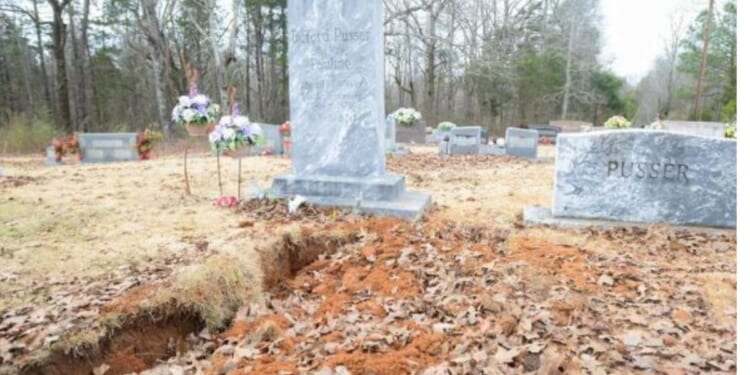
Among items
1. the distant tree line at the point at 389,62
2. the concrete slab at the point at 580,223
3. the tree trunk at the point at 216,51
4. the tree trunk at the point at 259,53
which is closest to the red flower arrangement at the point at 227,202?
the concrete slab at the point at 580,223

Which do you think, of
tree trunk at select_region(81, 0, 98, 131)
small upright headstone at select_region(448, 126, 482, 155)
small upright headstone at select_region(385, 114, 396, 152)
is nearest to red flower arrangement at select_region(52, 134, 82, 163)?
small upright headstone at select_region(385, 114, 396, 152)

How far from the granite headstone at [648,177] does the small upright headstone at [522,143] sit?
6.58 meters

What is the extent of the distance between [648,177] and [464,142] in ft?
23.4

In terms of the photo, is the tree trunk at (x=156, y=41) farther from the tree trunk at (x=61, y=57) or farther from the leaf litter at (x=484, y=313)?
the leaf litter at (x=484, y=313)

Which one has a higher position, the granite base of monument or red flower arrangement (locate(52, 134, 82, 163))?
red flower arrangement (locate(52, 134, 82, 163))

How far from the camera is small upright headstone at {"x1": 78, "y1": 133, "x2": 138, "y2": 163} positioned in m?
10.1

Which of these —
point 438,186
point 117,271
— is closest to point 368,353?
point 117,271

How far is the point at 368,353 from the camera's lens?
2230 millimetres

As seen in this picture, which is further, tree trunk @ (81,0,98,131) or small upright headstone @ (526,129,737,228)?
tree trunk @ (81,0,98,131)

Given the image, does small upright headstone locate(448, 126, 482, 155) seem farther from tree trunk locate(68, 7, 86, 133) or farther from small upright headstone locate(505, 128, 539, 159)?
tree trunk locate(68, 7, 86, 133)

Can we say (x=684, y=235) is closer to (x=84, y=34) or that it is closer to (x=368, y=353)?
(x=368, y=353)

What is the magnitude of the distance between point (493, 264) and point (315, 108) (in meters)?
2.77

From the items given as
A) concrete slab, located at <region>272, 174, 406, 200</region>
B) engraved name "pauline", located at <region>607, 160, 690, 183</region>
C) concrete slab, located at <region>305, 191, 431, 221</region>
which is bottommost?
concrete slab, located at <region>305, 191, 431, 221</region>

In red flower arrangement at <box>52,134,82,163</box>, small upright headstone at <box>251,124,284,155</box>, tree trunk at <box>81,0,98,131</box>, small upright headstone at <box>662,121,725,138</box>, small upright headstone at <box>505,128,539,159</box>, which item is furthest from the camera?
tree trunk at <box>81,0,98,131</box>
